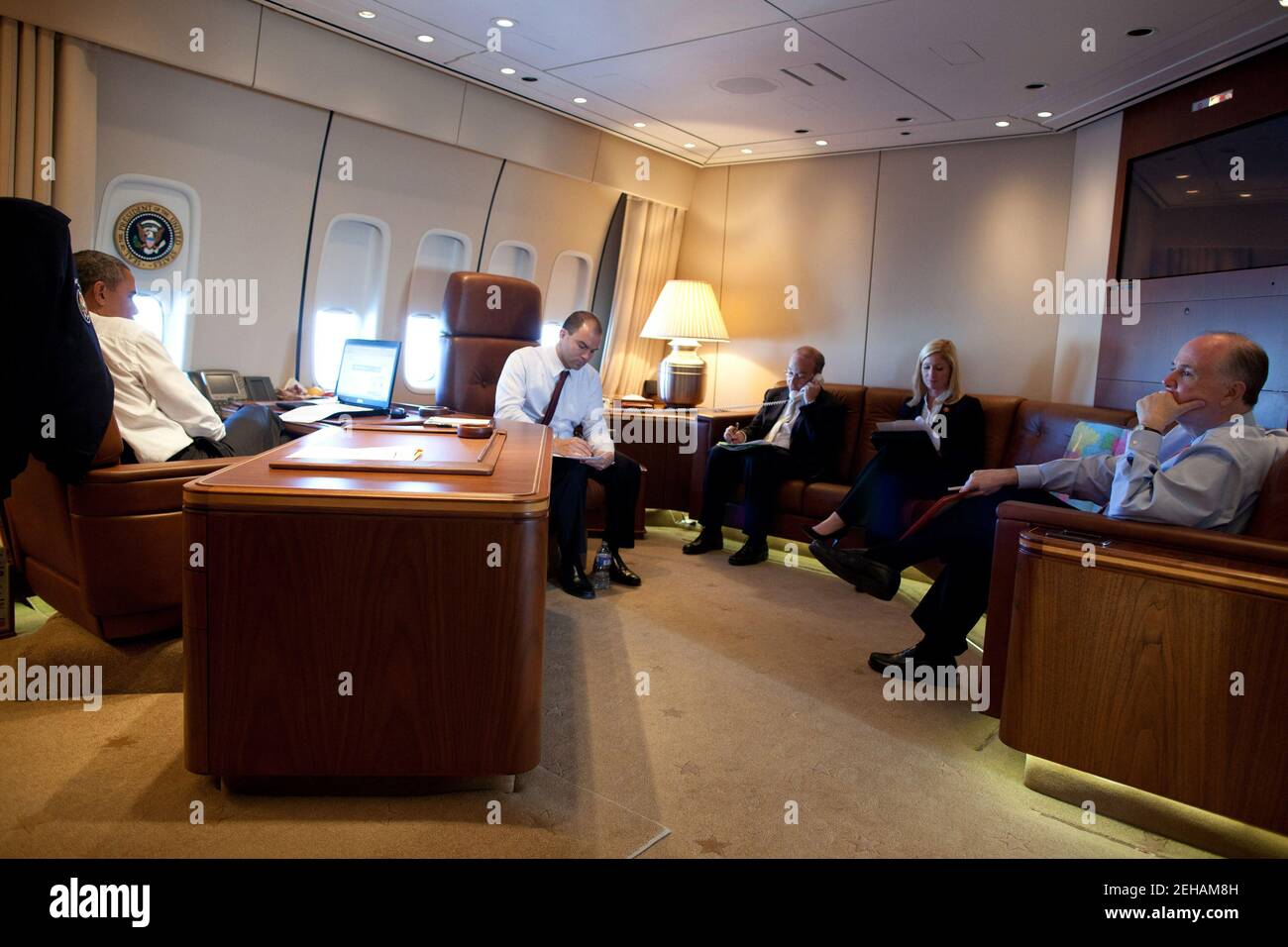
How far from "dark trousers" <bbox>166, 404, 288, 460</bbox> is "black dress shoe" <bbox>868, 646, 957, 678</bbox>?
2.60 metres

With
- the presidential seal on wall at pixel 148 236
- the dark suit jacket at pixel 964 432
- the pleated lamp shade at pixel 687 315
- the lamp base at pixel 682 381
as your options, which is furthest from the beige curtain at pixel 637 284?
the presidential seal on wall at pixel 148 236

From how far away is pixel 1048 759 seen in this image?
8.08 ft

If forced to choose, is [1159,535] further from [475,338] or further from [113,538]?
[475,338]

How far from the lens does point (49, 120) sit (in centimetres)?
361

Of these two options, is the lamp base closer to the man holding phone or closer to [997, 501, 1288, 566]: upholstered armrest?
the man holding phone

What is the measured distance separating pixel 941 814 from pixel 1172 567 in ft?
2.91

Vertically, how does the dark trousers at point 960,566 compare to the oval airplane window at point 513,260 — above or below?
below

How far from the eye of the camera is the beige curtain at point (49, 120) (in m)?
3.50

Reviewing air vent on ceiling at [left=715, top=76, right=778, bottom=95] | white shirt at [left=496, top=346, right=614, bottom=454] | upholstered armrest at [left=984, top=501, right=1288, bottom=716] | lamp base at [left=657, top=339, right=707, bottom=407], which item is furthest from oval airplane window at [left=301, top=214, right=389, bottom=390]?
upholstered armrest at [left=984, top=501, right=1288, bottom=716]

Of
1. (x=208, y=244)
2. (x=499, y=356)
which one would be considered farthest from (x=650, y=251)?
(x=208, y=244)

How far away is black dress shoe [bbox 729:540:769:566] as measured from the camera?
16.5 ft

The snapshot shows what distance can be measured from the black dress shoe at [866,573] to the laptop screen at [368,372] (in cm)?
256

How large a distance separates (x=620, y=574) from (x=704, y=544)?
92cm

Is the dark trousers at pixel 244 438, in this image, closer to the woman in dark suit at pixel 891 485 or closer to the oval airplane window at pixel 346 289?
the oval airplane window at pixel 346 289
